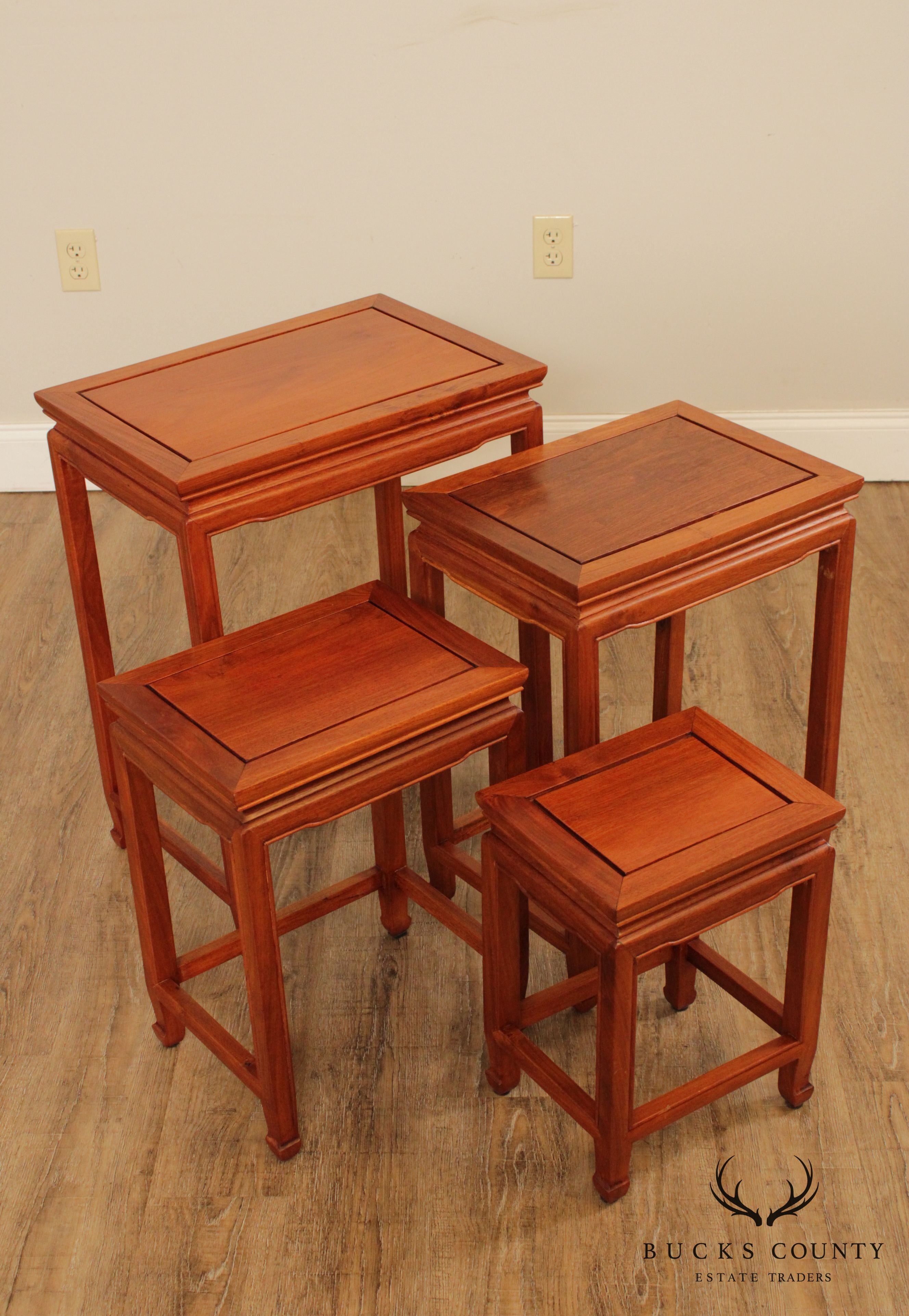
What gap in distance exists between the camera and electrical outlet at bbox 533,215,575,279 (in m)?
2.86

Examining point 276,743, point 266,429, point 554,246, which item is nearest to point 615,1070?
point 276,743

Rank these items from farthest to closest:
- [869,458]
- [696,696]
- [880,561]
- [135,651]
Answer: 1. [869,458]
2. [880,561]
3. [135,651]
4. [696,696]

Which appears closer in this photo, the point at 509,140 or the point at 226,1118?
the point at 226,1118

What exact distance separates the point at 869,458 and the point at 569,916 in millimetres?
1940

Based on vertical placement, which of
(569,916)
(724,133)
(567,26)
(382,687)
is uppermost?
(567,26)

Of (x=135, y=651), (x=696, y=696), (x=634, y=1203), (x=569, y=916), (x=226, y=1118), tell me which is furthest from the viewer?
(x=135, y=651)

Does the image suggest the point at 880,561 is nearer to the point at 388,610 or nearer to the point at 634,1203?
the point at 388,610

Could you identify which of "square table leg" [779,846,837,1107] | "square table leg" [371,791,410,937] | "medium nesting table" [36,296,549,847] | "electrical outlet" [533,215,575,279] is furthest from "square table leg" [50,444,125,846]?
"electrical outlet" [533,215,575,279]

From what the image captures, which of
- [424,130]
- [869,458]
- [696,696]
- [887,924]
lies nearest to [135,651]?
[696,696]

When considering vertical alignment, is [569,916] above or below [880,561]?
above

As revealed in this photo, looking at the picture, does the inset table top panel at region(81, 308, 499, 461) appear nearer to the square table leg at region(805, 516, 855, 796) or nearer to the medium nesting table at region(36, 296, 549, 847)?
the medium nesting table at region(36, 296, 549, 847)

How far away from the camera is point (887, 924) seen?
1.86 metres

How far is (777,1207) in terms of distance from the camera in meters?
1.49

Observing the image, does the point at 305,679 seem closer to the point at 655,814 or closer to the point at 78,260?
the point at 655,814
